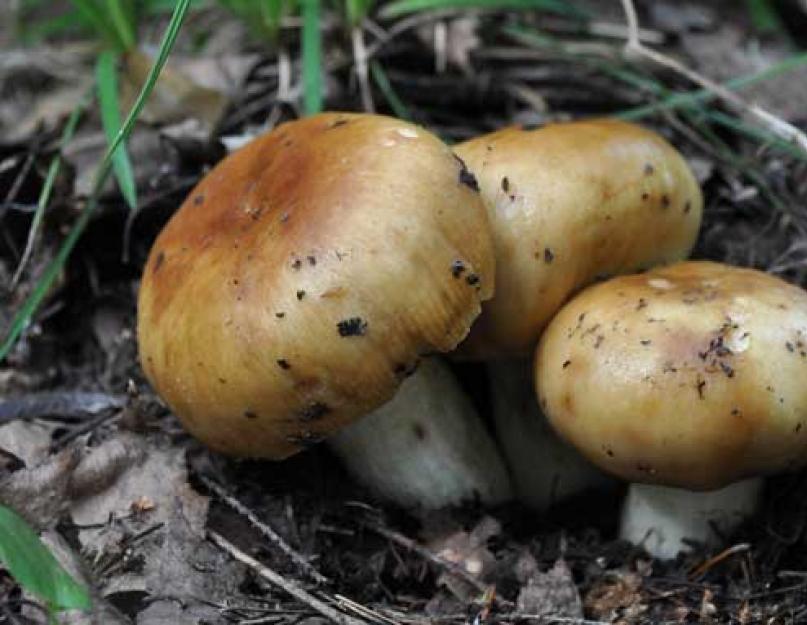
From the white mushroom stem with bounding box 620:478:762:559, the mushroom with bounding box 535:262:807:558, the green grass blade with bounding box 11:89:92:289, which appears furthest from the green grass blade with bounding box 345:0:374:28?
the white mushroom stem with bounding box 620:478:762:559

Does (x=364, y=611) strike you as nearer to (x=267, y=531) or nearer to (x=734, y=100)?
(x=267, y=531)

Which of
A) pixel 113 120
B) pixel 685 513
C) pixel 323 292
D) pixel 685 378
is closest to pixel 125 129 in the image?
pixel 323 292

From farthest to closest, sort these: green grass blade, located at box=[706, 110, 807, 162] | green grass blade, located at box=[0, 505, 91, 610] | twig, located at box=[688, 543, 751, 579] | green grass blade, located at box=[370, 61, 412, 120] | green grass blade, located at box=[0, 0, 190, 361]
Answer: green grass blade, located at box=[370, 61, 412, 120]
green grass blade, located at box=[706, 110, 807, 162]
twig, located at box=[688, 543, 751, 579]
green grass blade, located at box=[0, 0, 190, 361]
green grass blade, located at box=[0, 505, 91, 610]

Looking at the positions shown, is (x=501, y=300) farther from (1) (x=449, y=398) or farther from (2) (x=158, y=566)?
(2) (x=158, y=566)

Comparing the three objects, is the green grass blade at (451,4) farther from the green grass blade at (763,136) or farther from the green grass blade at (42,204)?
the green grass blade at (42,204)

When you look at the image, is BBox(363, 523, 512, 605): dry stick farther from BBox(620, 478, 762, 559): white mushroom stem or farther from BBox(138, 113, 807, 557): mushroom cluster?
BBox(620, 478, 762, 559): white mushroom stem

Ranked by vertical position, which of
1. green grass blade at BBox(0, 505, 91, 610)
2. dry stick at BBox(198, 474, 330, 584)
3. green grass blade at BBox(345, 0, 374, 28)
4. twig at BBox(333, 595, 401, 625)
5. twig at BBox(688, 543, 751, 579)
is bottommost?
twig at BBox(688, 543, 751, 579)

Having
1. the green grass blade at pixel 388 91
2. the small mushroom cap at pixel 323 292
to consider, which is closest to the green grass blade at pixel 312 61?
the green grass blade at pixel 388 91
